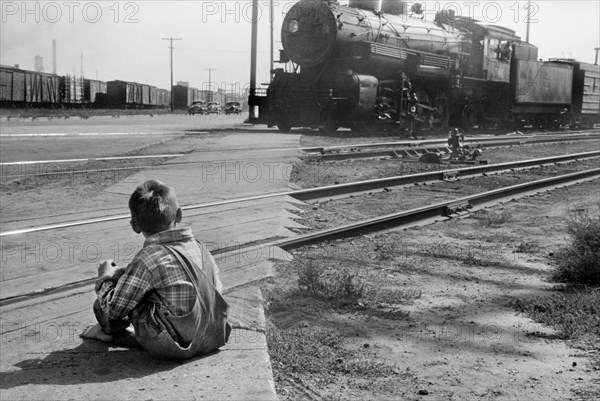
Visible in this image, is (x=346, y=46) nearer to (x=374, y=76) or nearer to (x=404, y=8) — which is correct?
(x=374, y=76)

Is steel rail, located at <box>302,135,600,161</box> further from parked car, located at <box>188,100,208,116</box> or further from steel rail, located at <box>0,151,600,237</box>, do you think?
parked car, located at <box>188,100,208,116</box>

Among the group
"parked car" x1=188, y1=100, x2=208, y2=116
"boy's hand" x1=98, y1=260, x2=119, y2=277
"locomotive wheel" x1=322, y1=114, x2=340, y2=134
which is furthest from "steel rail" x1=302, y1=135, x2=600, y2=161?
"parked car" x1=188, y1=100, x2=208, y2=116

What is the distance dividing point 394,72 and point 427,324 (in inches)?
759

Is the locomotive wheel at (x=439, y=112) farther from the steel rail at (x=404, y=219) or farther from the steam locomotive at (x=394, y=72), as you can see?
the steel rail at (x=404, y=219)

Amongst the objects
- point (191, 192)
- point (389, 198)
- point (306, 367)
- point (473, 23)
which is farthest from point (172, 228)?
point (473, 23)

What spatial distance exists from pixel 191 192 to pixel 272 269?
407cm

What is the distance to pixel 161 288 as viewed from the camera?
3242 mm

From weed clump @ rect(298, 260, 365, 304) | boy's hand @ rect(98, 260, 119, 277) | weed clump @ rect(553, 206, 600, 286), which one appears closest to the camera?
boy's hand @ rect(98, 260, 119, 277)

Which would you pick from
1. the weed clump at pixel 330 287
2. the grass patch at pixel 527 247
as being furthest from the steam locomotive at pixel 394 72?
the weed clump at pixel 330 287

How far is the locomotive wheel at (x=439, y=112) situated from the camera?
25.7 meters

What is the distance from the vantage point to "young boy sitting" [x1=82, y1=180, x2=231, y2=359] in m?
3.22

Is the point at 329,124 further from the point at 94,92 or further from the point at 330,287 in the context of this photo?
the point at 94,92

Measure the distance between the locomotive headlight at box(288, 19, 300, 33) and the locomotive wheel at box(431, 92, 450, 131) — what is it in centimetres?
631

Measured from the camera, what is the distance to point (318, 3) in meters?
21.3
